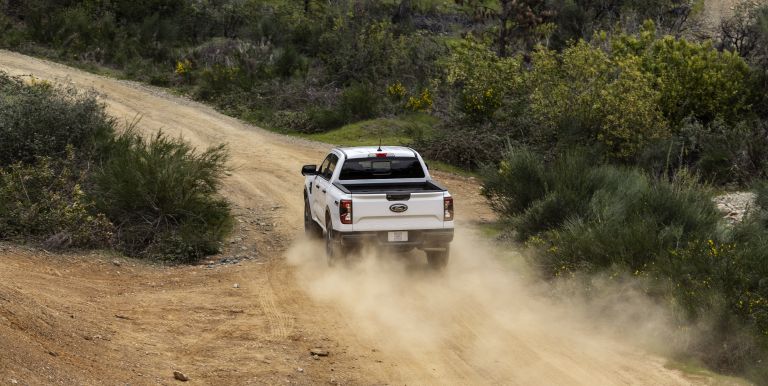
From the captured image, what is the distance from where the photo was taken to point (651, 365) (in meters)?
10.8

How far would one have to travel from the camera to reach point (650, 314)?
12.0 metres

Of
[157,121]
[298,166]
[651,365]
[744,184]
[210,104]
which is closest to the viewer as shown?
[651,365]

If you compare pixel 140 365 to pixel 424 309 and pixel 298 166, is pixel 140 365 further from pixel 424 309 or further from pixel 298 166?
→ pixel 298 166

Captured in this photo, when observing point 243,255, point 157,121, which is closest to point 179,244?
point 243,255

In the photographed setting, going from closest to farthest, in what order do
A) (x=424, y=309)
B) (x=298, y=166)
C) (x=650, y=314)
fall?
(x=650, y=314) < (x=424, y=309) < (x=298, y=166)

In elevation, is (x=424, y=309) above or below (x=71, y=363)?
below

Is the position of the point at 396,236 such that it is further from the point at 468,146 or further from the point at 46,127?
the point at 468,146

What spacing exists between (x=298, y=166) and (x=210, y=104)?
10107 mm

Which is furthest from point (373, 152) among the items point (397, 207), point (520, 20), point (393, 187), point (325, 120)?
point (520, 20)

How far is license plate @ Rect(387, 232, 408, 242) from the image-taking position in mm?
14047

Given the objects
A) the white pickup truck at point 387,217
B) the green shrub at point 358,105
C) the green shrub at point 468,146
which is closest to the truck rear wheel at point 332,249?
the white pickup truck at point 387,217

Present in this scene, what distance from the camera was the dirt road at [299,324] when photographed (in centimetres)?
1007

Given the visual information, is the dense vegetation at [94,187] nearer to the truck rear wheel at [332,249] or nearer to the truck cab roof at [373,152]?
the truck rear wheel at [332,249]

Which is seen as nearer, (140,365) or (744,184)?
(140,365)
